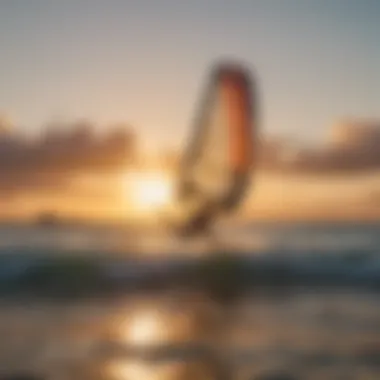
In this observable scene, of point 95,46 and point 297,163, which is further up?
point 95,46

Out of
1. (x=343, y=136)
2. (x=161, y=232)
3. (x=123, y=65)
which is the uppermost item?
(x=123, y=65)

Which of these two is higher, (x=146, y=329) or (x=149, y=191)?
(x=149, y=191)

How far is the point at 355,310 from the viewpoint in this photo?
2.10 m

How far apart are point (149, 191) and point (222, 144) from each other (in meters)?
0.17

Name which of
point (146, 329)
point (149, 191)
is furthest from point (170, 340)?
point (149, 191)

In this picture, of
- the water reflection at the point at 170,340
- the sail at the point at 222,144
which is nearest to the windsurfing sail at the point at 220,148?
the sail at the point at 222,144

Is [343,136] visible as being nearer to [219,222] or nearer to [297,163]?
[297,163]

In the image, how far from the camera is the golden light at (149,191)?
2.07 m

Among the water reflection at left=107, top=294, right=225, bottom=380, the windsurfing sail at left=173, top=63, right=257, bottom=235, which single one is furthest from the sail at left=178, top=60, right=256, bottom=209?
the water reflection at left=107, top=294, right=225, bottom=380

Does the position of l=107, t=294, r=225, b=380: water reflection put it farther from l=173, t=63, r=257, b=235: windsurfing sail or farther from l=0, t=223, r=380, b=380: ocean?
l=173, t=63, r=257, b=235: windsurfing sail

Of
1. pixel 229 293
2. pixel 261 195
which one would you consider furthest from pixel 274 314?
pixel 261 195

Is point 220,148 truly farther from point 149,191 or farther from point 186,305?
point 186,305

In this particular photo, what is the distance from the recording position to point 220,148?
2094 millimetres

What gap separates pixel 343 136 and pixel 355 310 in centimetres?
35
